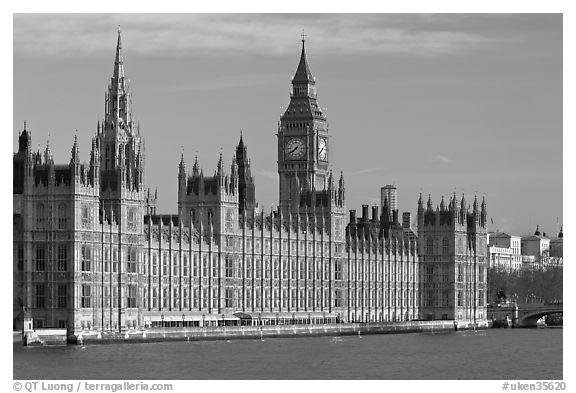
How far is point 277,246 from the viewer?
7249 inches

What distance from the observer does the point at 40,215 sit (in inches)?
5723

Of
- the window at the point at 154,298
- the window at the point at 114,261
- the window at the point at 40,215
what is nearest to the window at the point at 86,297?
the window at the point at 114,261

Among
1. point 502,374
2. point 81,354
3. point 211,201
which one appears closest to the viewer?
point 502,374

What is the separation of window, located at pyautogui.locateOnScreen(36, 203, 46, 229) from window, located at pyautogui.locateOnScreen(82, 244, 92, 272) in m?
3.52

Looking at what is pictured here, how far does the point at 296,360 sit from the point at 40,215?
2454cm

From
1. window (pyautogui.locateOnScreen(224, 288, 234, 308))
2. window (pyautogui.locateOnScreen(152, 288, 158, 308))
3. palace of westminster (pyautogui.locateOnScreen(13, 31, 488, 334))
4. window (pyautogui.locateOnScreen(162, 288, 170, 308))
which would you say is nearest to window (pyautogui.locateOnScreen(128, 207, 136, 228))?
palace of westminster (pyautogui.locateOnScreen(13, 31, 488, 334))

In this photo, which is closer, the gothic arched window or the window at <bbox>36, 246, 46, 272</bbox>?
the window at <bbox>36, 246, 46, 272</bbox>

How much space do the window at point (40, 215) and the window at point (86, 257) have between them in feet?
11.6

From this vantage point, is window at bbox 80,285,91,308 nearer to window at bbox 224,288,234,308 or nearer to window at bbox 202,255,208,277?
window at bbox 202,255,208,277

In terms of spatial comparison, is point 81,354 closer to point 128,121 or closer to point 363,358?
point 363,358

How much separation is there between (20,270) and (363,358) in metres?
26.4

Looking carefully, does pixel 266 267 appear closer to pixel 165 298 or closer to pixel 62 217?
pixel 165 298

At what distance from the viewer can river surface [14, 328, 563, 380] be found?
381 ft
